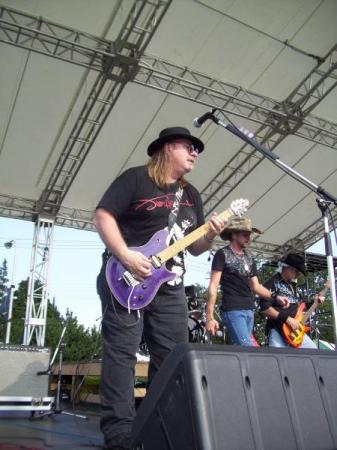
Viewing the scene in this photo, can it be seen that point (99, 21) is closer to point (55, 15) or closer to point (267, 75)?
point (55, 15)

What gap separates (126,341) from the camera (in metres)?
2.06

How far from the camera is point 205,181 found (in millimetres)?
10125

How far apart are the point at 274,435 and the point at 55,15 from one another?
710 centimetres

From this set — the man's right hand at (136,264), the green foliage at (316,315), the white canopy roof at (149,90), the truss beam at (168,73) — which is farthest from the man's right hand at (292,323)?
the truss beam at (168,73)

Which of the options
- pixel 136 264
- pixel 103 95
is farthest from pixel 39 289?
pixel 136 264

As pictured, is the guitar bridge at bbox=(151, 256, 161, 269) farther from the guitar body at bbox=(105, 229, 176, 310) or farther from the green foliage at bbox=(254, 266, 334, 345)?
the green foliage at bbox=(254, 266, 334, 345)

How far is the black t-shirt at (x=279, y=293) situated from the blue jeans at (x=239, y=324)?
1.34ft

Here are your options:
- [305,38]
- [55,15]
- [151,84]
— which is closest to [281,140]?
[305,38]

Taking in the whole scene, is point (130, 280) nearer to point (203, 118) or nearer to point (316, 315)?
point (203, 118)

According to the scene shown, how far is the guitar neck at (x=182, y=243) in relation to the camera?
7.34 feet

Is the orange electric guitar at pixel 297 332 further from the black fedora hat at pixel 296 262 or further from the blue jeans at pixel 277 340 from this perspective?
the black fedora hat at pixel 296 262

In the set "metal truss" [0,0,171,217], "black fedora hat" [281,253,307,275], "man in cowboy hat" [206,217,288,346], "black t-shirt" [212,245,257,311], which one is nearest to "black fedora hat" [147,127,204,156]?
"man in cowboy hat" [206,217,288,346]

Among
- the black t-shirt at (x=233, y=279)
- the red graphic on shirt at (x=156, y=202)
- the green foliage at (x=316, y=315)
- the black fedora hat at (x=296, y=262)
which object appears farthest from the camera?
the green foliage at (x=316, y=315)

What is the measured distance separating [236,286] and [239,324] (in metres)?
0.33
